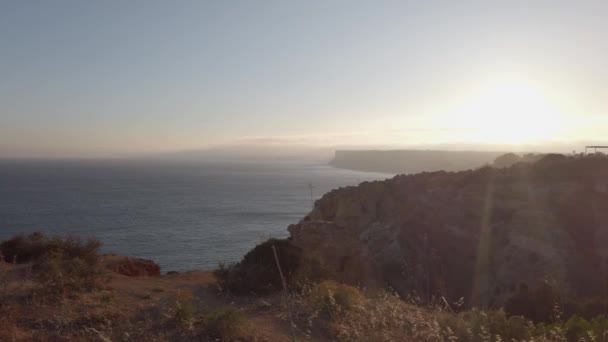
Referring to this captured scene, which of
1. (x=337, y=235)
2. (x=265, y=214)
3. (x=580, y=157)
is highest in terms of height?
(x=580, y=157)

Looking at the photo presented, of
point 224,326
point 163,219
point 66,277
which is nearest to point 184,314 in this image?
point 224,326

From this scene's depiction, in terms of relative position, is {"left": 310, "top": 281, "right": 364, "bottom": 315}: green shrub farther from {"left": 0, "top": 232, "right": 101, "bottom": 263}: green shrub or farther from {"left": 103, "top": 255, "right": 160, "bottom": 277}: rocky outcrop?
{"left": 103, "top": 255, "right": 160, "bottom": 277}: rocky outcrop

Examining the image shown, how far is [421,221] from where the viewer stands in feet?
93.0

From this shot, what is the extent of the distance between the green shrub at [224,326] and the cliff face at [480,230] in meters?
9.84

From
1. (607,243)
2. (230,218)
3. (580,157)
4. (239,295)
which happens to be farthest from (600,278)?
(230,218)

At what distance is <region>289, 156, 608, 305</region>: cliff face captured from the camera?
21.7 m

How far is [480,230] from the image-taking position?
26281mm

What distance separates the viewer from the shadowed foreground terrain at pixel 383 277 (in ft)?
22.0

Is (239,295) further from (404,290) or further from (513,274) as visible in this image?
(513,274)

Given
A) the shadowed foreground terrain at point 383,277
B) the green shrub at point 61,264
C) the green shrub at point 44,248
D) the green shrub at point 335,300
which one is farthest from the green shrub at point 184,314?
the green shrub at point 44,248

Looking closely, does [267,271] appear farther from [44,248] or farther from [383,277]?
[383,277]

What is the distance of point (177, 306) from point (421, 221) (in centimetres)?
2295

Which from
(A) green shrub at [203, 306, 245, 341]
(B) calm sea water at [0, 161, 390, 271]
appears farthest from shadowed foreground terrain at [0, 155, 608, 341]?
(B) calm sea water at [0, 161, 390, 271]

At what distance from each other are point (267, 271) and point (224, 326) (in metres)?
4.91
